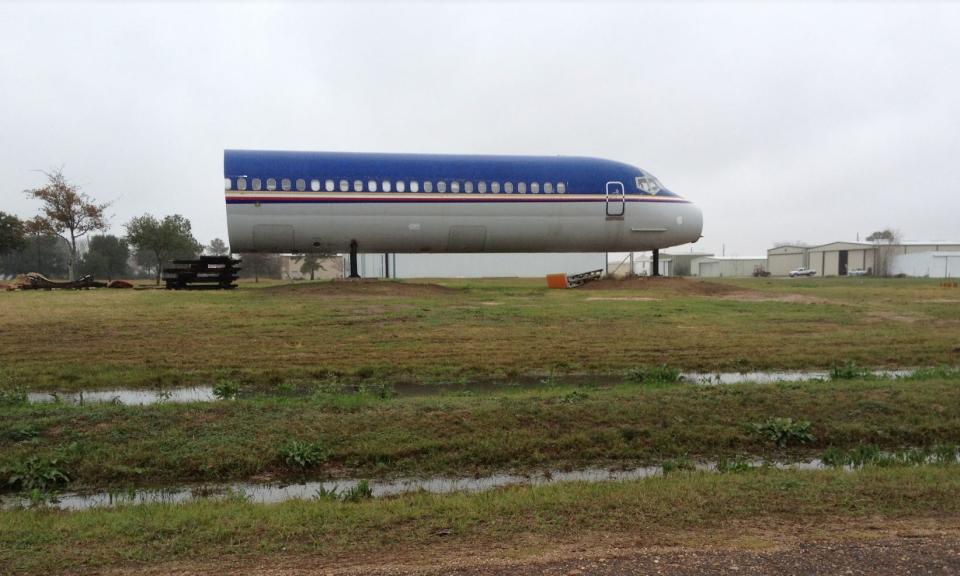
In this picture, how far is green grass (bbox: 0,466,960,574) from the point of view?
13.8 feet

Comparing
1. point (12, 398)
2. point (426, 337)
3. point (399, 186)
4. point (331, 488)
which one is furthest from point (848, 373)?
point (399, 186)

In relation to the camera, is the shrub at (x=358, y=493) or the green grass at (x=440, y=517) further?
the shrub at (x=358, y=493)

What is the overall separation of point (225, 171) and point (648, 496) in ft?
69.0

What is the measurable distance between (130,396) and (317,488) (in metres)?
4.46

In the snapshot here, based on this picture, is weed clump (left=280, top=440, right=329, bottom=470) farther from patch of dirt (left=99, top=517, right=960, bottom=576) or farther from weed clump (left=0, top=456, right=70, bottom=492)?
patch of dirt (left=99, top=517, right=960, bottom=576)

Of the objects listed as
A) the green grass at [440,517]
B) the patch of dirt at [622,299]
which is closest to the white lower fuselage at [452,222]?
the patch of dirt at [622,299]

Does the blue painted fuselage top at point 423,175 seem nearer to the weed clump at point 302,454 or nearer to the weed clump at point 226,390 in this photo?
the weed clump at point 226,390

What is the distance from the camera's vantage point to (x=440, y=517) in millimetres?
4793

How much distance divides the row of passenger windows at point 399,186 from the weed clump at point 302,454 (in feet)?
57.1

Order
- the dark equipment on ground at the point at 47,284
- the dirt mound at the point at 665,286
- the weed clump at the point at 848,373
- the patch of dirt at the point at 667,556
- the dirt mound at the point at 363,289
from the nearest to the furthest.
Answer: the patch of dirt at the point at 667,556 < the weed clump at the point at 848,373 < the dirt mound at the point at 363,289 < the dirt mound at the point at 665,286 < the dark equipment on ground at the point at 47,284

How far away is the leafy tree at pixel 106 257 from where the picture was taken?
6700 centimetres

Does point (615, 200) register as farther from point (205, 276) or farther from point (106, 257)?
point (106, 257)

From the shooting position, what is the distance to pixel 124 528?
4.61 m

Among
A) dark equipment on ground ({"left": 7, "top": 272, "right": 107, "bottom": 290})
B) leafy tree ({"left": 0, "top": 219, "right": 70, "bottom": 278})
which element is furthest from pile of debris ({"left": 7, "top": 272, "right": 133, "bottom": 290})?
leafy tree ({"left": 0, "top": 219, "right": 70, "bottom": 278})
